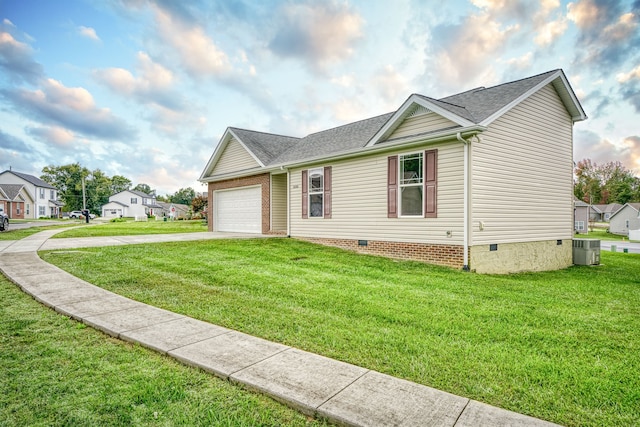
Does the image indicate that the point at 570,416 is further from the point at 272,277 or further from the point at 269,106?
the point at 269,106

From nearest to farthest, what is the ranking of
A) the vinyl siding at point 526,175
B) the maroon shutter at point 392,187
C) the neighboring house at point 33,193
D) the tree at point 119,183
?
the vinyl siding at point 526,175 < the maroon shutter at point 392,187 < the neighboring house at point 33,193 < the tree at point 119,183

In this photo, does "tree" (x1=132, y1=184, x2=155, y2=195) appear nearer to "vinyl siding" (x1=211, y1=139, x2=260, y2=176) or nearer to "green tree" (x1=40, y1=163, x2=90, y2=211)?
"green tree" (x1=40, y1=163, x2=90, y2=211)

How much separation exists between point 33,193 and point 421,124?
212 ft

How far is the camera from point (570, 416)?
2.24 meters

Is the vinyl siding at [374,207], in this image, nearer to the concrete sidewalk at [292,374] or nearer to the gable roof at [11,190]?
the concrete sidewalk at [292,374]

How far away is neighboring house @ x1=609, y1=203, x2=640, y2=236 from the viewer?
42.2 meters

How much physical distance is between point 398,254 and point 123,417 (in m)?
8.56

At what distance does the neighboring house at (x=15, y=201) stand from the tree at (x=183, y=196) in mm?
47885

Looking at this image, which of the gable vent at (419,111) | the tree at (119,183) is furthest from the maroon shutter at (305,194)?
the tree at (119,183)

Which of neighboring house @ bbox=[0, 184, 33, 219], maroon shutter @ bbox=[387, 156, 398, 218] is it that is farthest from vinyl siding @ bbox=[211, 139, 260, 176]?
neighboring house @ bbox=[0, 184, 33, 219]

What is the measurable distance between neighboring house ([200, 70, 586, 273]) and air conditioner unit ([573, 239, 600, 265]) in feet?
1.49

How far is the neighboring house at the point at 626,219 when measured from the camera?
A: 42250 mm

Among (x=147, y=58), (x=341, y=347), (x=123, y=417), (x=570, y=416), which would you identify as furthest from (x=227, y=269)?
(x=147, y=58)

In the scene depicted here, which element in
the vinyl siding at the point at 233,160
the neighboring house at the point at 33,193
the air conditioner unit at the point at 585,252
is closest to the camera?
the air conditioner unit at the point at 585,252
